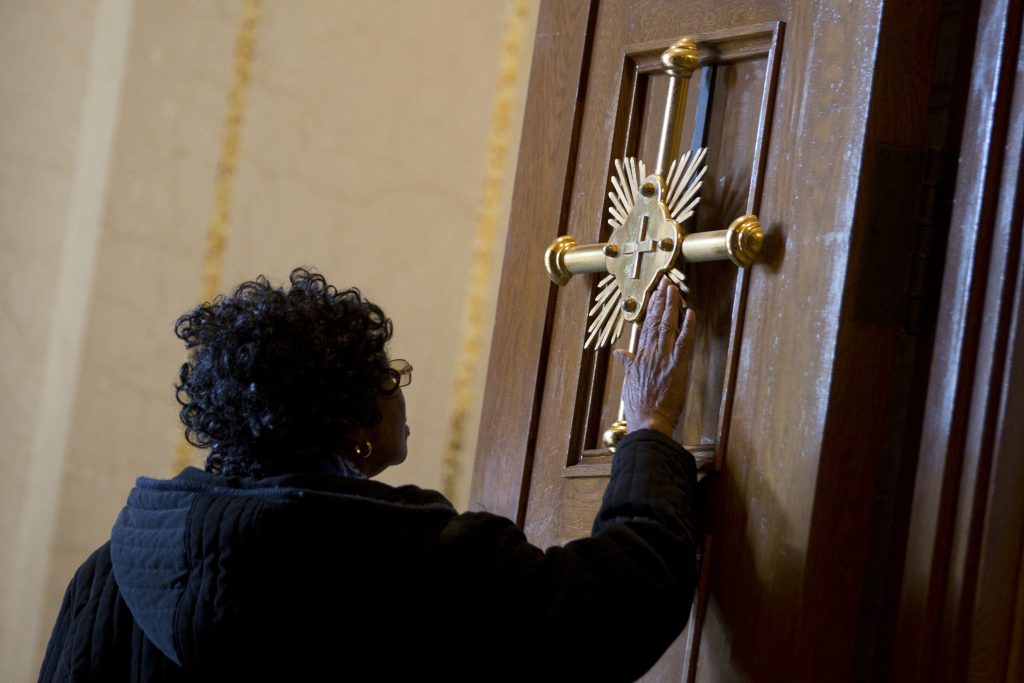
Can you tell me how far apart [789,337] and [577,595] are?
1.17ft

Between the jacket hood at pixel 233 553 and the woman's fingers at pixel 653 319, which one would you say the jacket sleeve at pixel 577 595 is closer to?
the jacket hood at pixel 233 553

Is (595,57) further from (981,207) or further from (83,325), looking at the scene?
(83,325)

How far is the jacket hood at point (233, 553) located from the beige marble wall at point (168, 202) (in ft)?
4.98

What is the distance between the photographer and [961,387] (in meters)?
1.37

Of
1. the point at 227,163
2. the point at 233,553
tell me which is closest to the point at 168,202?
the point at 227,163

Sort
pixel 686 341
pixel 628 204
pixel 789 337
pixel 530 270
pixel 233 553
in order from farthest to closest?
1. pixel 530 270
2. pixel 628 204
3. pixel 686 341
4. pixel 789 337
5. pixel 233 553

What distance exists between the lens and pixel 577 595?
1.37 metres

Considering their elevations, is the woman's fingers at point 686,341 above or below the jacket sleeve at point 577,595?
above

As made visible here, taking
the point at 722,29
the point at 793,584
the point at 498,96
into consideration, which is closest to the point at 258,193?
the point at 498,96

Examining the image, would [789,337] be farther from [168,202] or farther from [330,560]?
[168,202]

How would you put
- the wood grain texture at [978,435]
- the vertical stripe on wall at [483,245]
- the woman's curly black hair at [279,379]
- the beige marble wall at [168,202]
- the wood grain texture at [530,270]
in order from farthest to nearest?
the vertical stripe on wall at [483,245]
the beige marble wall at [168,202]
the wood grain texture at [530,270]
the woman's curly black hair at [279,379]
the wood grain texture at [978,435]

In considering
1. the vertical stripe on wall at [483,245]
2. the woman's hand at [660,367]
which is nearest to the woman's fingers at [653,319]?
the woman's hand at [660,367]

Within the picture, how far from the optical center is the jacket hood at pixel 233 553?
1.34 meters

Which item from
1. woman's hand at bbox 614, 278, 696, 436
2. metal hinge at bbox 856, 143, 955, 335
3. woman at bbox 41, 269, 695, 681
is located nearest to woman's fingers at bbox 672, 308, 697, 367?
woman's hand at bbox 614, 278, 696, 436
